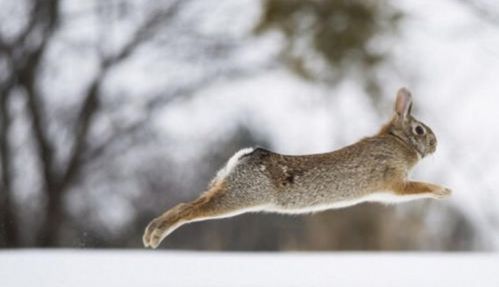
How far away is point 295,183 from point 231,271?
270 centimetres

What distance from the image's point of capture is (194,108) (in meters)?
10.1

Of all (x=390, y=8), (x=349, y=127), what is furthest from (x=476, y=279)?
(x=390, y=8)

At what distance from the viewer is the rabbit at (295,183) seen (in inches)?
117

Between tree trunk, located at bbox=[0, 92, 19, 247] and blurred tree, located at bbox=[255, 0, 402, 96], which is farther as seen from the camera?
blurred tree, located at bbox=[255, 0, 402, 96]

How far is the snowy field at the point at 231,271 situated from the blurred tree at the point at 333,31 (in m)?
2.35

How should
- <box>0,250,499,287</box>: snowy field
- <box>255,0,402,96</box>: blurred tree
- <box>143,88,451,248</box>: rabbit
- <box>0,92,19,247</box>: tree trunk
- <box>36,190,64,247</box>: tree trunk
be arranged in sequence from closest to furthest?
<box>143,88,451,248</box>: rabbit
<box>0,250,499,287</box>: snowy field
<box>0,92,19,247</box>: tree trunk
<box>36,190,64,247</box>: tree trunk
<box>255,0,402,96</box>: blurred tree

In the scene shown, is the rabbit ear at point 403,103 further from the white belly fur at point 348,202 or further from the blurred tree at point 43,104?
the blurred tree at point 43,104

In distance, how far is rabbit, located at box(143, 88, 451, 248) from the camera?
2.97 metres

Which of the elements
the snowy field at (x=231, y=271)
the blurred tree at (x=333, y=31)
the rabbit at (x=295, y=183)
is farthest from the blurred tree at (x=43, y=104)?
the rabbit at (x=295, y=183)

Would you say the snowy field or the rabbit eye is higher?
the rabbit eye

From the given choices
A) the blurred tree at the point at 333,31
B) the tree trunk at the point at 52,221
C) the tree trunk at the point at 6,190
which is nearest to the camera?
the tree trunk at the point at 6,190

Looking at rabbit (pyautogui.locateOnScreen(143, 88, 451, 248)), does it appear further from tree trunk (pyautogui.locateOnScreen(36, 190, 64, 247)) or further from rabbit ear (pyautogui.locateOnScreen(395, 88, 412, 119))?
tree trunk (pyautogui.locateOnScreen(36, 190, 64, 247))

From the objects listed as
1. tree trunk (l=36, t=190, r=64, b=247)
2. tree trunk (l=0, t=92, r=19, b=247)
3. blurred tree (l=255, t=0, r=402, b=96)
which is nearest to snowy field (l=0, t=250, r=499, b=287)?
tree trunk (l=0, t=92, r=19, b=247)

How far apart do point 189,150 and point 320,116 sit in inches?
103
